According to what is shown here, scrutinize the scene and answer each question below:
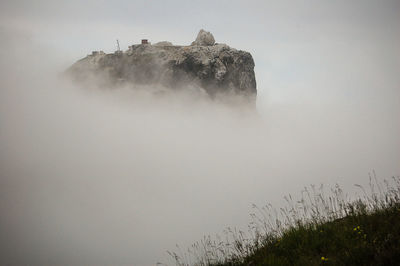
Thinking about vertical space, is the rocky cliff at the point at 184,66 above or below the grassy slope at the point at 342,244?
above

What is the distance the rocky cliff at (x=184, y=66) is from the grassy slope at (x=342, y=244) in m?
96.9

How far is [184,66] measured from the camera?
10000 cm

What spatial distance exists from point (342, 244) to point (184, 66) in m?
100

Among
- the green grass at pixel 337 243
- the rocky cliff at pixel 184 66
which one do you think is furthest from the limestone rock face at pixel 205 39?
the green grass at pixel 337 243

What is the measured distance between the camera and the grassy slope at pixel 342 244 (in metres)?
4.36

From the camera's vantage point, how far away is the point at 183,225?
9531 cm

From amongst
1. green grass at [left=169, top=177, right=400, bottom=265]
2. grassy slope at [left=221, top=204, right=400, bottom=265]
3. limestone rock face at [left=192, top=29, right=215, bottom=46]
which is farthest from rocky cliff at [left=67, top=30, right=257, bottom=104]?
grassy slope at [left=221, top=204, right=400, bottom=265]

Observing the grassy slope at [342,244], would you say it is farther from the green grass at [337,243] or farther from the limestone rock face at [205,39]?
the limestone rock face at [205,39]

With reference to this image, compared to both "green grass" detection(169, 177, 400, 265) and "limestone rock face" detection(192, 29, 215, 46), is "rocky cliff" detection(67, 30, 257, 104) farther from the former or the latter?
"green grass" detection(169, 177, 400, 265)

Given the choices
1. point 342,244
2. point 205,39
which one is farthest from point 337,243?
point 205,39

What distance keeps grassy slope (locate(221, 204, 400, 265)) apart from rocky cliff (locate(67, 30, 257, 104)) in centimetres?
9693

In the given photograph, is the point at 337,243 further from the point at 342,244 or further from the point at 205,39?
the point at 205,39

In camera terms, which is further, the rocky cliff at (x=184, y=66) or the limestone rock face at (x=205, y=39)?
the limestone rock face at (x=205, y=39)

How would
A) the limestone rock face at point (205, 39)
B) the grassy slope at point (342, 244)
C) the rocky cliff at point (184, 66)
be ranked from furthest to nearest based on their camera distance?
the limestone rock face at point (205, 39) < the rocky cliff at point (184, 66) < the grassy slope at point (342, 244)
